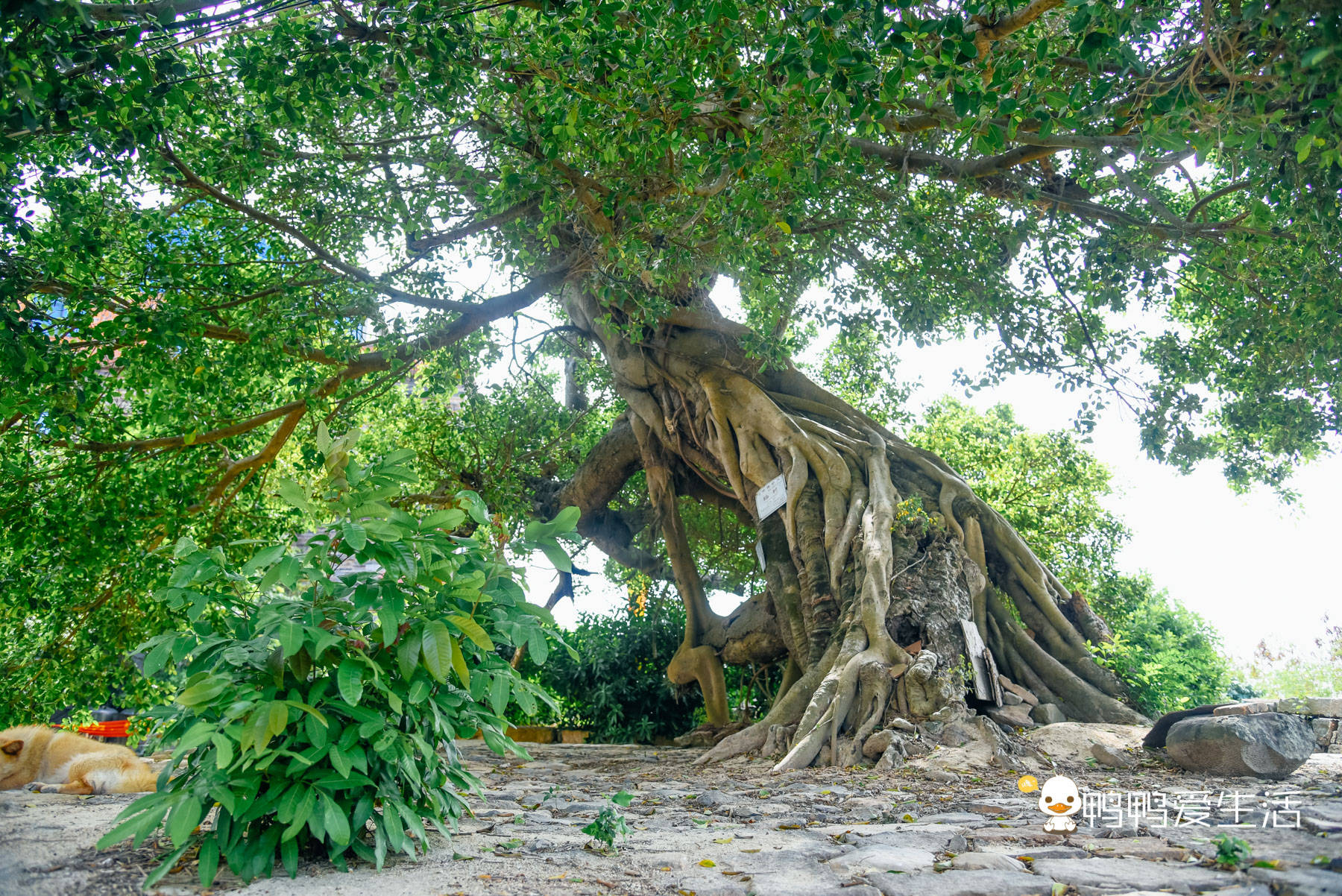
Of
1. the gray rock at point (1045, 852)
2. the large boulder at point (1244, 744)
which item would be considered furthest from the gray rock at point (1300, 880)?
the large boulder at point (1244, 744)

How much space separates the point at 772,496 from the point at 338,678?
5.89m

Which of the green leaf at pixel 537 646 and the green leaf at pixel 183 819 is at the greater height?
the green leaf at pixel 537 646

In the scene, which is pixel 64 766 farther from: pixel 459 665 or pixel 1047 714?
pixel 1047 714

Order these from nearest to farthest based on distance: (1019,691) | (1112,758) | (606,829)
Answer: (606,829), (1112,758), (1019,691)

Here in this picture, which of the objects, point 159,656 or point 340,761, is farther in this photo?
point 159,656

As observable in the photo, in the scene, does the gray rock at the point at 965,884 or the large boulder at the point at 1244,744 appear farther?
the large boulder at the point at 1244,744

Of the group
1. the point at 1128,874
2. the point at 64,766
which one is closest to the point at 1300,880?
the point at 1128,874

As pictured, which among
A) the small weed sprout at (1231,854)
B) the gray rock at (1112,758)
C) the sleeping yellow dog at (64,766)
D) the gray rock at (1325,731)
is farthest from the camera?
the gray rock at (1325,731)

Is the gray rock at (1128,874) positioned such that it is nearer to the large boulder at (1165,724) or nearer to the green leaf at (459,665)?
the green leaf at (459,665)

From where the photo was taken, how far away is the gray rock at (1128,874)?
203 centimetres

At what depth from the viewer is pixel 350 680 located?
2258mm

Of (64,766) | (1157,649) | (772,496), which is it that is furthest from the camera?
(1157,649)

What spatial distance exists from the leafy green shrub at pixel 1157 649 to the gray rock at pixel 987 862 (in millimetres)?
4721

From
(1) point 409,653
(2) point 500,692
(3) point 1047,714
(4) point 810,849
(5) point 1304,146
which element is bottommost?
(4) point 810,849
